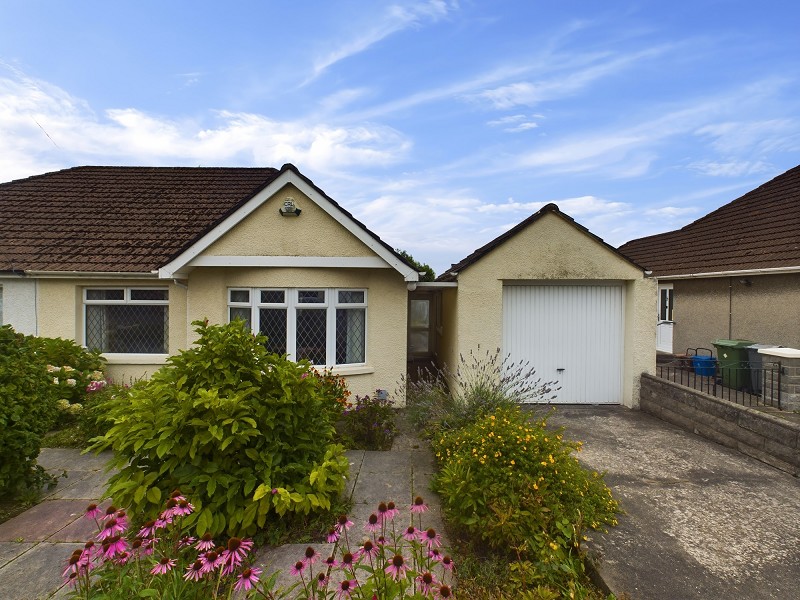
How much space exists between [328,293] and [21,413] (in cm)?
499

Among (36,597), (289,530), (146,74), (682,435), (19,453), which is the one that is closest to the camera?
(36,597)

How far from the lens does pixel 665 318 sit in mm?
13453

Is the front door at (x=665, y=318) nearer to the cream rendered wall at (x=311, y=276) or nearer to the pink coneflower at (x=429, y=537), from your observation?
the cream rendered wall at (x=311, y=276)

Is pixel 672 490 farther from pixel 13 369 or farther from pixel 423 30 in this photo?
pixel 423 30

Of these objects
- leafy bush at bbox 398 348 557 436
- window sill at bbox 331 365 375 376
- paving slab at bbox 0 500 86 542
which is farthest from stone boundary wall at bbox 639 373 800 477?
paving slab at bbox 0 500 86 542

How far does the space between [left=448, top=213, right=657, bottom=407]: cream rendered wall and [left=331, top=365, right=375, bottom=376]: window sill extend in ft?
6.62

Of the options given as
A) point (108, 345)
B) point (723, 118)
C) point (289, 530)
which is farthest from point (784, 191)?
point (108, 345)

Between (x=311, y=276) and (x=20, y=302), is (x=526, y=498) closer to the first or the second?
(x=311, y=276)

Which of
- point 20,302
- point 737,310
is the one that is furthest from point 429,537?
point 737,310

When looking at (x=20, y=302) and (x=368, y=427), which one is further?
(x=20, y=302)

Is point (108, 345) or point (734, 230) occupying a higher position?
point (734, 230)

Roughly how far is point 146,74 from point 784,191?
56.3 feet

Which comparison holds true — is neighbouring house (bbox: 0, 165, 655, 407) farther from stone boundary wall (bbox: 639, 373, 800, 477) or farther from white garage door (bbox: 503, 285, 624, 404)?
stone boundary wall (bbox: 639, 373, 800, 477)

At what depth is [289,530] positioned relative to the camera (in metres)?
3.87
